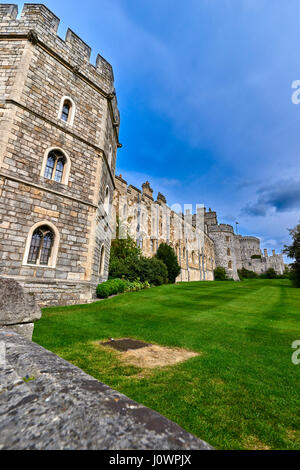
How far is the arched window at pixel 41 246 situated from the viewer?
897 centimetres

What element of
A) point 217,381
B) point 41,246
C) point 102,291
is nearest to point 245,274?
point 102,291

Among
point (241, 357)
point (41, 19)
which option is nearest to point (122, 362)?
point (241, 357)

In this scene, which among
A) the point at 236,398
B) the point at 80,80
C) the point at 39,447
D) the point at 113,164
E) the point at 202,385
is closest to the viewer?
the point at 39,447

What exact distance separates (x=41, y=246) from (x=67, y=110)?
7249mm

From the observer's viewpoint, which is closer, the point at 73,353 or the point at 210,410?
the point at 210,410

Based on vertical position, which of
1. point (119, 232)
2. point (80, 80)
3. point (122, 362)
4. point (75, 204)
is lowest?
point (122, 362)

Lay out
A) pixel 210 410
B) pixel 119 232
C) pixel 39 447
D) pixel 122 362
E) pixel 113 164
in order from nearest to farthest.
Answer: pixel 39 447, pixel 210 410, pixel 122 362, pixel 113 164, pixel 119 232

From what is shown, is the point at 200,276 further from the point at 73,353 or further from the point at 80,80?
the point at 73,353

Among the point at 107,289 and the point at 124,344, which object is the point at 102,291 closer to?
the point at 107,289

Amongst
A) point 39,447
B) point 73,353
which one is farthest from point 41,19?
point 39,447

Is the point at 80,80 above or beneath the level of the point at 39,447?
above

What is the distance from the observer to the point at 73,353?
4.17m

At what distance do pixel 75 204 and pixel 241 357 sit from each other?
9169 millimetres

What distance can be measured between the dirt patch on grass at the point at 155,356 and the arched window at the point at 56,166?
8540 mm
